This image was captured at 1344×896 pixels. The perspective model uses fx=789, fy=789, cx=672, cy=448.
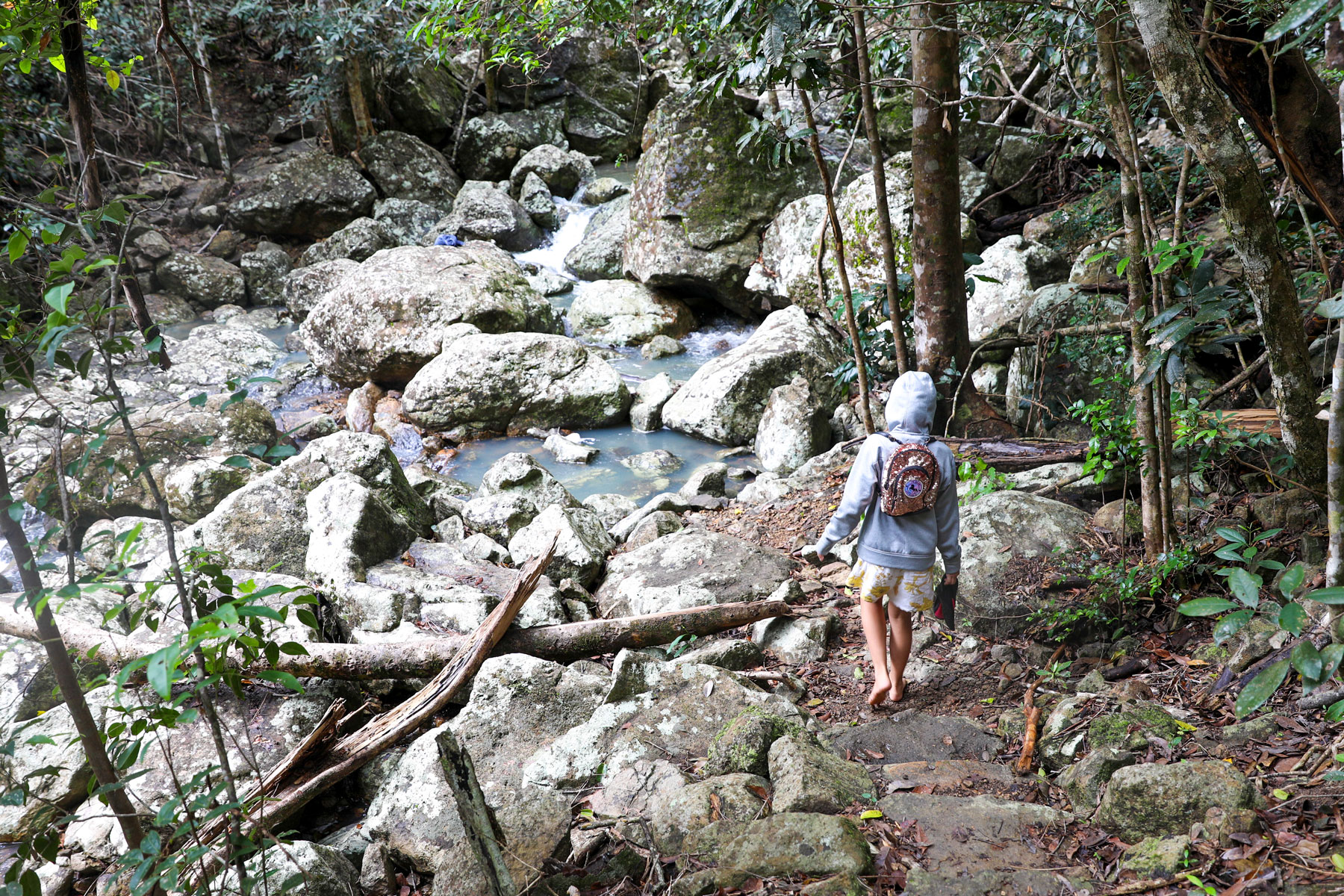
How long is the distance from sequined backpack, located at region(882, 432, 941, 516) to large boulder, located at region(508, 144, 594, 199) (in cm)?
1320

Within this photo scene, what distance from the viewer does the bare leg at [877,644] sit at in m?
3.23

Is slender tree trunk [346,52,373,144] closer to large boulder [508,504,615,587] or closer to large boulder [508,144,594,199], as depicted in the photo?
large boulder [508,144,594,199]

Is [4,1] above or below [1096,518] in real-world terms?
above

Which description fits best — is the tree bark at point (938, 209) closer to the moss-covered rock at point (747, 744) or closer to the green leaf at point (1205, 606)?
the moss-covered rock at point (747, 744)

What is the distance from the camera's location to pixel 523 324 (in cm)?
974

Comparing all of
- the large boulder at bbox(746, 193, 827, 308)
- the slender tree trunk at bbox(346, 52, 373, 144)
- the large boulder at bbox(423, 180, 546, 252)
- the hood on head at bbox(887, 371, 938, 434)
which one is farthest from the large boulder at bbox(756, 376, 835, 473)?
the slender tree trunk at bbox(346, 52, 373, 144)

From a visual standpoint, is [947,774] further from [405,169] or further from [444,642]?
[405,169]

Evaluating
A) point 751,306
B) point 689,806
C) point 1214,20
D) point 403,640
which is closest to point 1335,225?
point 1214,20

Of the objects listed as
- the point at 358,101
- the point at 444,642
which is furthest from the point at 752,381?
the point at 358,101

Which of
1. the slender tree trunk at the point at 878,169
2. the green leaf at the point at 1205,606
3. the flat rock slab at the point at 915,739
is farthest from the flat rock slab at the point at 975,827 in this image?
the slender tree trunk at the point at 878,169

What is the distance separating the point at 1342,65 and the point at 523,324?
800 centimetres

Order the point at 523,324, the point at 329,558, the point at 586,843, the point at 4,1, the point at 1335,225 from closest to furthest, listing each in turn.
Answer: the point at 586,843, the point at 1335,225, the point at 4,1, the point at 329,558, the point at 523,324

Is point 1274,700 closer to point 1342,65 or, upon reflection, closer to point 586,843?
point 586,843

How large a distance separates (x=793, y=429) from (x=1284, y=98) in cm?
410
